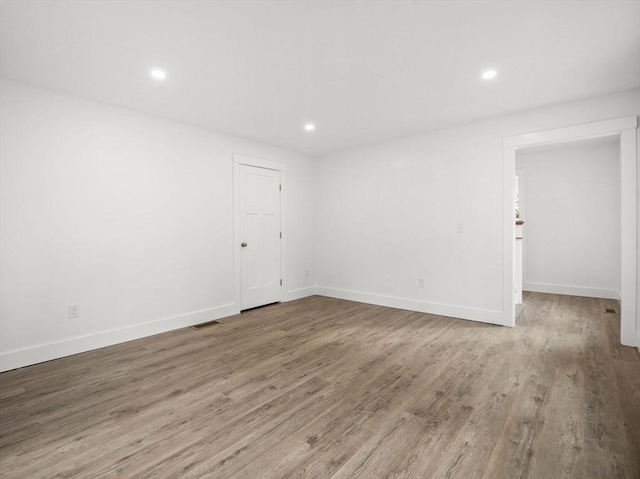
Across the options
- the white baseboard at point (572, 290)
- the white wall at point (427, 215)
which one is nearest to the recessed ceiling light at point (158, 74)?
the white wall at point (427, 215)

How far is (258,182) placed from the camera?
4.82 metres

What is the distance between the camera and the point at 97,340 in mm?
3203

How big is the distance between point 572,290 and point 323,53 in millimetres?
5973

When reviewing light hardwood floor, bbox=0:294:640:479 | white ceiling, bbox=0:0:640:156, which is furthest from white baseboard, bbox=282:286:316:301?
white ceiling, bbox=0:0:640:156

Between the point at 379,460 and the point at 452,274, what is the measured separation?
308 cm

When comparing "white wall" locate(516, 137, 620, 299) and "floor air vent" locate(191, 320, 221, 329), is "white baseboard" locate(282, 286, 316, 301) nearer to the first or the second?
"floor air vent" locate(191, 320, 221, 329)

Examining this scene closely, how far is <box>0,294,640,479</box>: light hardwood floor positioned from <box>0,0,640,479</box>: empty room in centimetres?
2

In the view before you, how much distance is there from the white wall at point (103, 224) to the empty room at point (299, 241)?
21 mm

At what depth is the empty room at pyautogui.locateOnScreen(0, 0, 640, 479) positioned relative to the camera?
1826 millimetres

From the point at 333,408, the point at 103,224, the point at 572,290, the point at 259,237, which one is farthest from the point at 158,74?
the point at 572,290

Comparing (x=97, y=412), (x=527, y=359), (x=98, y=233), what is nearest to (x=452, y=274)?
(x=527, y=359)

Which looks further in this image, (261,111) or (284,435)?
(261,111)

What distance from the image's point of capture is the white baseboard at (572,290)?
5.21 meters

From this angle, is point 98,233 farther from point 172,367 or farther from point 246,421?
point 246,421
